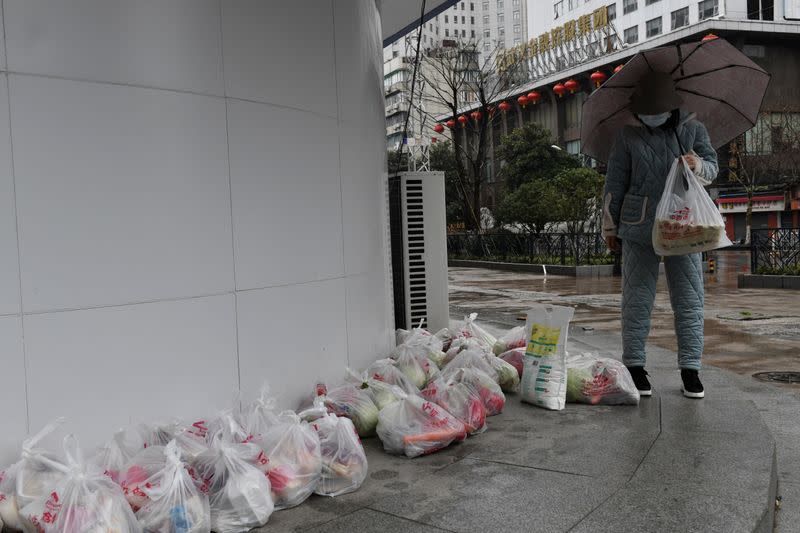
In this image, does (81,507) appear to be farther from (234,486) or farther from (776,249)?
(776,249)

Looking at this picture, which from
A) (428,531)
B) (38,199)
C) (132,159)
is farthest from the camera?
(132,159)

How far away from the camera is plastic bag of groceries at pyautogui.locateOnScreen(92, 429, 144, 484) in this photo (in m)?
2.92

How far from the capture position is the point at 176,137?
3.35 meters

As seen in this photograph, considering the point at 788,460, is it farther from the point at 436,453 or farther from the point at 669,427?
the point at 436,453

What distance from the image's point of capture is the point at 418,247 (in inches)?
259

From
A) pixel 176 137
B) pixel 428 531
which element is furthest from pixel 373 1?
pixel 428 531

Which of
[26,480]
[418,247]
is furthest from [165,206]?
[418,247]

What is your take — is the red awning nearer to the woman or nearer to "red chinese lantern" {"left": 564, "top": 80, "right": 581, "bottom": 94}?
"red chinese lantern" {"left": 564, "top": 80, "right": 581, "bottom": 94}

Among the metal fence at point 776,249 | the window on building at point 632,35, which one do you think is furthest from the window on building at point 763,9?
the metal fence at point 776,249

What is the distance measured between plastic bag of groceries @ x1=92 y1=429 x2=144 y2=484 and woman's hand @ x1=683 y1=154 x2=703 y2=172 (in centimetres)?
343

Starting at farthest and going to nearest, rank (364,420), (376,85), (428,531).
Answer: (376,85) → (364,420) → (428,531)

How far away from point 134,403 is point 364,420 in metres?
1.19

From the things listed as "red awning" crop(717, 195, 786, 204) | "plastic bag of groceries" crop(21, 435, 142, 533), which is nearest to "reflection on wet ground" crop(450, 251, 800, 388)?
"plastic bag of groceries" crop(21, 435, 142, 533)

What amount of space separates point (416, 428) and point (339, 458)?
0.57 m
